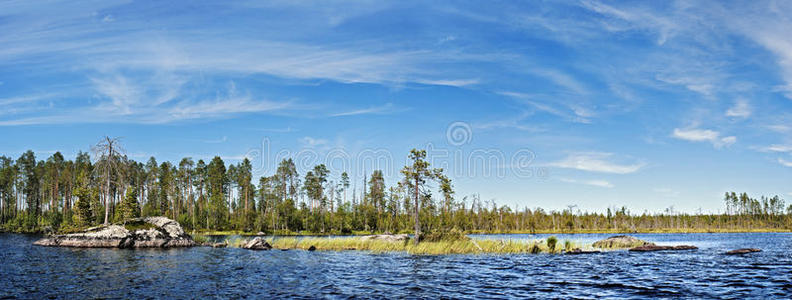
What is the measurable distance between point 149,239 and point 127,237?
2421 mm

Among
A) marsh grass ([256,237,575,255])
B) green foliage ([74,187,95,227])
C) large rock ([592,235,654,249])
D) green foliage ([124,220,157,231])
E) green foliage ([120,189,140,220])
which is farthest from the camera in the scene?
green foliage ([120,189,140,220])

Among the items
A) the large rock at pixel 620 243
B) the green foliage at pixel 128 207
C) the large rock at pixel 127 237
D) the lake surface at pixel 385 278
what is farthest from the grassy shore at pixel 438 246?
the green foliage at pixel 128 207

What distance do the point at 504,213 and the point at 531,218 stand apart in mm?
10036

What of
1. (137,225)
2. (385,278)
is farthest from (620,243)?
(137,225)

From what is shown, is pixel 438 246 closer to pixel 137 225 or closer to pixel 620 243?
pixel 620 243

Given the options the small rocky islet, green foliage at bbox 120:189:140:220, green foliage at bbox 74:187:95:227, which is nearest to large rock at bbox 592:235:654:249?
the small rocky islet

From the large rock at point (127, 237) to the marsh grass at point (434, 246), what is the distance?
1390cm

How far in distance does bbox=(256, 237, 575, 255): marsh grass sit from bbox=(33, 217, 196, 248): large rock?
45.6 feet

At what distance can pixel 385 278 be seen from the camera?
27.3 metres

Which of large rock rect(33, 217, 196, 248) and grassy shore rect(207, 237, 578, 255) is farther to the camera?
large rock rect(33, 217, 196, 248)

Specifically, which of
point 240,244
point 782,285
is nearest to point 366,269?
point 782,285

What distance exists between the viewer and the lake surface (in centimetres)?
2180

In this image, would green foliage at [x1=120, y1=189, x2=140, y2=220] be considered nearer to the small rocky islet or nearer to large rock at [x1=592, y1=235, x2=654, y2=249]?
the small rocky islet

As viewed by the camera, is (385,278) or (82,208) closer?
(385,278)
